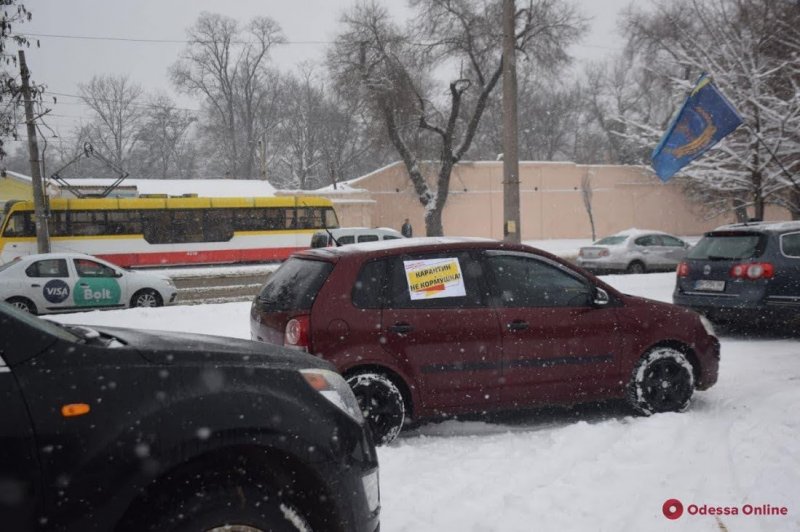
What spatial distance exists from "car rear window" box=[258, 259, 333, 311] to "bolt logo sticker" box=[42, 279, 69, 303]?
33.2 ft

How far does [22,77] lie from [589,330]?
21568 mm

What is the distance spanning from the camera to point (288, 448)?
2486 mm

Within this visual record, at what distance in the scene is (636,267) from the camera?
2123 centimetres

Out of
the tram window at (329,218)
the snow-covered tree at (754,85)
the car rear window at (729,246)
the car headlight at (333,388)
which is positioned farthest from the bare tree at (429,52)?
the car headlight at (333,388)

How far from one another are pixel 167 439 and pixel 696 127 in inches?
483

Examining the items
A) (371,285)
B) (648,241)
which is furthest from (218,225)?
(371,285)

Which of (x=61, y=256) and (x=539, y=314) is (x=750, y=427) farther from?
(x=61, y=256)

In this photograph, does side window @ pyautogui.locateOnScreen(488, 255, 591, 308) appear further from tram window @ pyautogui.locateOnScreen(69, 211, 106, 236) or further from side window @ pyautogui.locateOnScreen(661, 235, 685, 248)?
tram window @ pyautogui.locateOnScreen(69, 211, 106, 236)

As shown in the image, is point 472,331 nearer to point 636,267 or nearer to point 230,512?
point 230,512

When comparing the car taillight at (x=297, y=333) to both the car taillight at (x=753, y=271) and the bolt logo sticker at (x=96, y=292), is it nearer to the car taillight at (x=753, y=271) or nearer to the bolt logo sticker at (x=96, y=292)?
the car taillight at (x=753, y=271)

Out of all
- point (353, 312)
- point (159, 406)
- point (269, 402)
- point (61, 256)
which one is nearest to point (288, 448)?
point (269, 402)

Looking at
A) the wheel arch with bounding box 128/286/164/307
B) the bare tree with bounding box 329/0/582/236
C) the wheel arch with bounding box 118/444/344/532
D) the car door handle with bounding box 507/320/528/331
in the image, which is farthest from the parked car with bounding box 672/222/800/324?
the bare tree with bounding box 329/0/582/236

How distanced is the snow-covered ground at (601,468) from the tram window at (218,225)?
23.4 meters

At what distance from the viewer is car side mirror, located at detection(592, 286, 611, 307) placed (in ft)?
18.4
